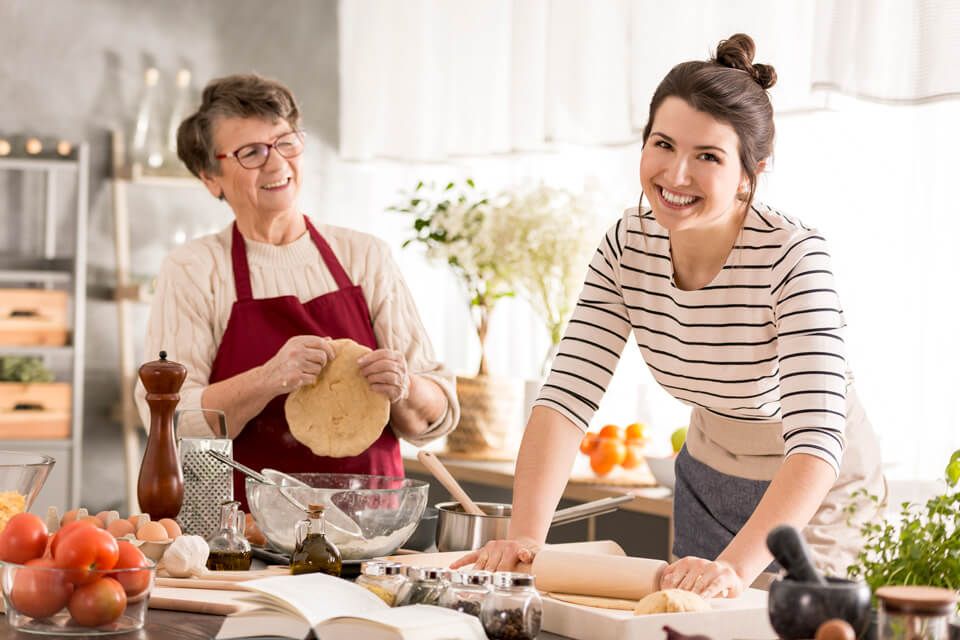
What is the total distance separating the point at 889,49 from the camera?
265 cm

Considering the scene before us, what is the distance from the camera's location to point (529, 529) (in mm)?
1654

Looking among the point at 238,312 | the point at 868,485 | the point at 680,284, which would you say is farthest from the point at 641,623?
the point at 238,312

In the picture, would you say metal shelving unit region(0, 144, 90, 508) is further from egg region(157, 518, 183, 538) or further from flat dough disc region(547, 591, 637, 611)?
flat dough disc region(547, 591, 637, 611)

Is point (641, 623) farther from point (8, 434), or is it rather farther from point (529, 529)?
point (8, 434)

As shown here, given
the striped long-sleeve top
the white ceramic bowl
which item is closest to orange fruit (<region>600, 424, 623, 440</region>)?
the white ceramic bowl

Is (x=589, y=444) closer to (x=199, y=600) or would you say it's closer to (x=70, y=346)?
(x=199, y=600)

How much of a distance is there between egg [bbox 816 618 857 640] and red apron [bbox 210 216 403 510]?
1452 millimetres

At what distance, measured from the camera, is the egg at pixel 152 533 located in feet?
4.97

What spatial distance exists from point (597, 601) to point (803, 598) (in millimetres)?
368

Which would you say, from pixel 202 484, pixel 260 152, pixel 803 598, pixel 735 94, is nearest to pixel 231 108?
pixel 260 152

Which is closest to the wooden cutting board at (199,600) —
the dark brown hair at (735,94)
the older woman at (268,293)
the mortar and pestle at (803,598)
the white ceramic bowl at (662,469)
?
the mortar and pestle at (803,598)

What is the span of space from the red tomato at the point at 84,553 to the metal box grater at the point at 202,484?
514 mm

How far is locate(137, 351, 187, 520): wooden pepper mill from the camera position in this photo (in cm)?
167

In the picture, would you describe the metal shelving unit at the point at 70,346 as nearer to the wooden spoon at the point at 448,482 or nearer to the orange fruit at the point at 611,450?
the orange fruit at the point at 611,450
